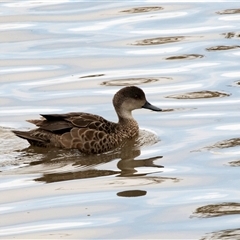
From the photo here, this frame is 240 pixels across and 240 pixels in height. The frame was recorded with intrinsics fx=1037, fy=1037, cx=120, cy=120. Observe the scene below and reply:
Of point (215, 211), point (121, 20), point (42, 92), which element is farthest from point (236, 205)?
point (121, 20)

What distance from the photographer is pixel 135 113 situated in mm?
13664

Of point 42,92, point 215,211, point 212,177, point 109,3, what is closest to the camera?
point 215,211

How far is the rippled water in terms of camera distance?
A: 30.1 feet

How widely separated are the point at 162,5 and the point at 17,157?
8.53 m

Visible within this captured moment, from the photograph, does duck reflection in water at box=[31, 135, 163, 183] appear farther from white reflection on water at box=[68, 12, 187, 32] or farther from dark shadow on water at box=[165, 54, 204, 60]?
white reflection on water at box=[68, 12, 187, 32]

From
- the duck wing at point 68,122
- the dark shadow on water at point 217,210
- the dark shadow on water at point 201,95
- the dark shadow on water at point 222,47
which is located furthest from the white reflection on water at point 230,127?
the dark shadow on water at point 222,47

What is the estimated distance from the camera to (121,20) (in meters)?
18.2

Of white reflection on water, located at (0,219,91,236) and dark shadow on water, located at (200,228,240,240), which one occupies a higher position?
white reflection on water, located at (0,219,91,236)

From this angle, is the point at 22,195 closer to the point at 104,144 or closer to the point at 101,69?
the point at 104,144

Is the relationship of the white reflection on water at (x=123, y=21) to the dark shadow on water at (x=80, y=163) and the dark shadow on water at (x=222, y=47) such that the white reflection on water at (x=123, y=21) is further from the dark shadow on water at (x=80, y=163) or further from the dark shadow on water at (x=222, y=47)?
the dark shadow on water at (x=80, y=163)

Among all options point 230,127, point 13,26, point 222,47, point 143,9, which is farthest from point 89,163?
point 143,9

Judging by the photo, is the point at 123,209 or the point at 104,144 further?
the point at 104,144

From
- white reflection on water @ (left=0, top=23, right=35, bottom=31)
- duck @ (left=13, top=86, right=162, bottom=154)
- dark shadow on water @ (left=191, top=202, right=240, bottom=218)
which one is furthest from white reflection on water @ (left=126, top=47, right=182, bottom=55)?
dark shadow on water @ (left=191, top=202, right=240, bottom=218)

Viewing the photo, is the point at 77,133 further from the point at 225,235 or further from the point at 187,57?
the point at 187,57
